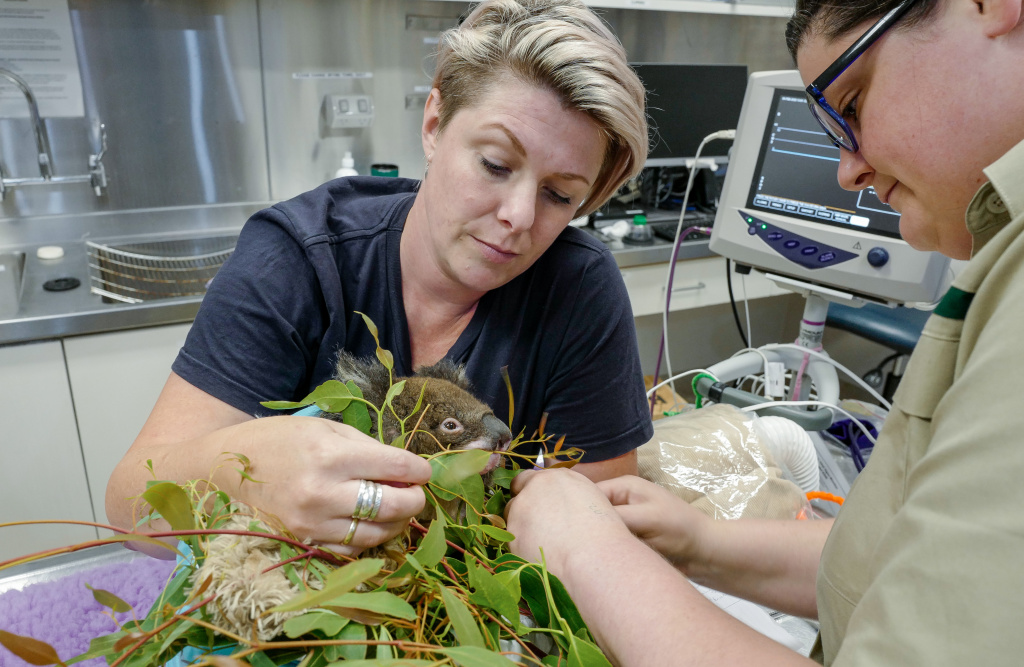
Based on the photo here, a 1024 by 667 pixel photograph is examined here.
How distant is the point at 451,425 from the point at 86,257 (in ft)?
7.74

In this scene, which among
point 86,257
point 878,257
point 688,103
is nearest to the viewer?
point 878,257

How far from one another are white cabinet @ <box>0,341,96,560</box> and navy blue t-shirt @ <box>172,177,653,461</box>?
1374 mm

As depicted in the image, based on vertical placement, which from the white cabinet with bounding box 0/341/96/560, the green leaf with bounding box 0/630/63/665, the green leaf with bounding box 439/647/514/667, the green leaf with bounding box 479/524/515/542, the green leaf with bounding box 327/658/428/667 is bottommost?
the white cabinet with bounding box 0/341/96/560

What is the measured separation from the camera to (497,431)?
2.82 feet

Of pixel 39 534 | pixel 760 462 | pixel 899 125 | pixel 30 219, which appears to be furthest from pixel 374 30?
pixel 899 125

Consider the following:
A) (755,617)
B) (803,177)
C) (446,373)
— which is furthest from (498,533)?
(803,177)

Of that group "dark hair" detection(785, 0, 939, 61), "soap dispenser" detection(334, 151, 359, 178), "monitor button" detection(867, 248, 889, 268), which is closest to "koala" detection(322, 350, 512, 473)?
"dark hair" detection(785, 0, 939, 61)

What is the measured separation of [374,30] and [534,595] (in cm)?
291

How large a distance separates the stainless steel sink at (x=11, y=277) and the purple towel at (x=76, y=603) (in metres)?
1.60

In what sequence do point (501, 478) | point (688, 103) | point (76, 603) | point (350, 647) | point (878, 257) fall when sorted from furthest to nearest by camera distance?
point (688, 103) → point (878, 257) → point (76, 603) → point (501, 478) → point (350, 647)

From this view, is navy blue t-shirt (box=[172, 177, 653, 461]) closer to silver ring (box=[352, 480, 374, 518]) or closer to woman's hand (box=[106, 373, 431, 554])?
woman's hand (box=[106, 373, 431, 554])

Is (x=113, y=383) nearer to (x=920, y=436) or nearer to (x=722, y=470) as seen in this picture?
(x=722, y=470)

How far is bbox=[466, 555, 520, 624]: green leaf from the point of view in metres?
0.61

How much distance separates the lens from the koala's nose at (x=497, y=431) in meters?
0.86
